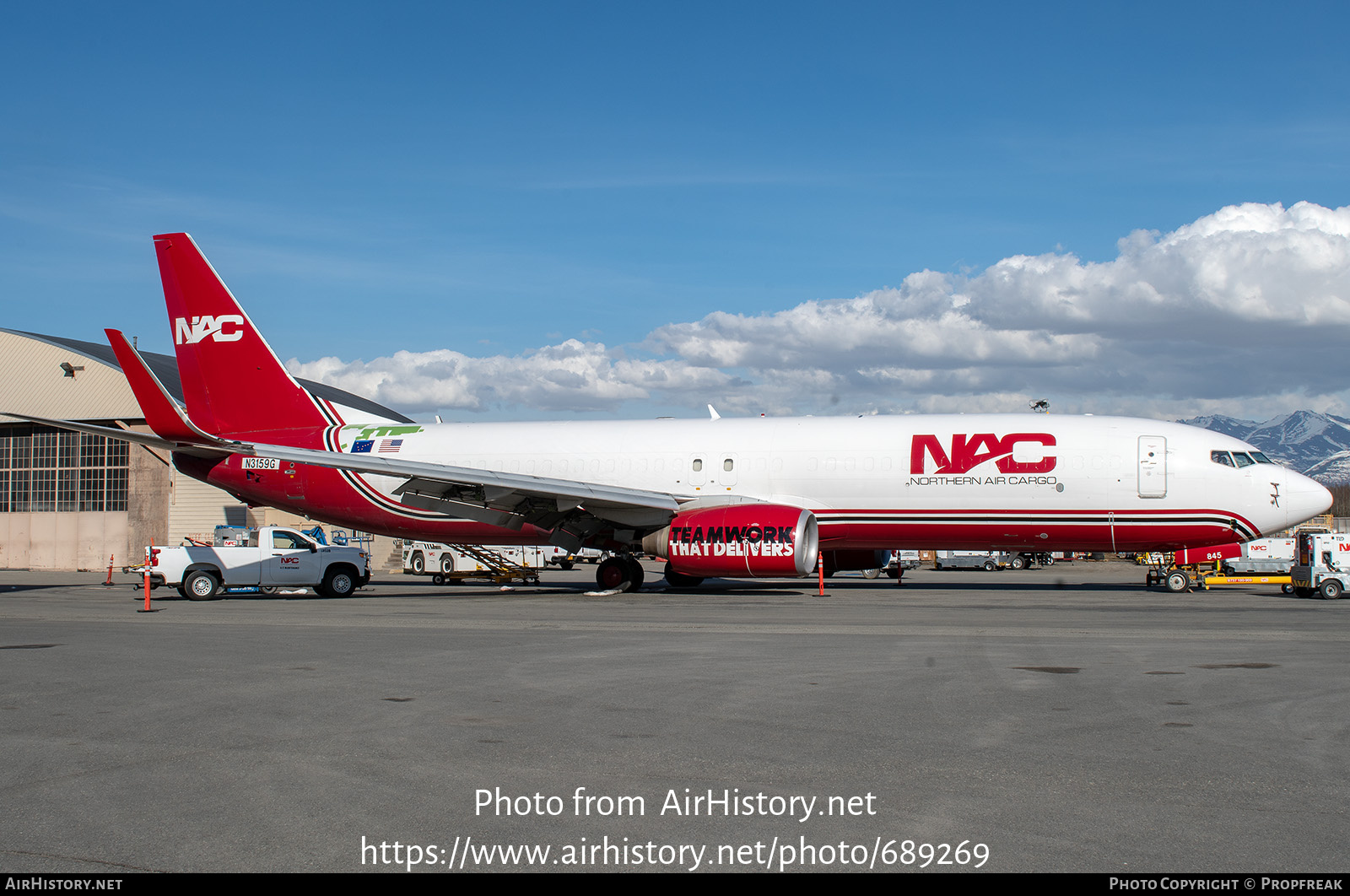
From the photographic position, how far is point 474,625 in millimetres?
17422

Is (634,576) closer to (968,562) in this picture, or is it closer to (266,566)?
(266,566)

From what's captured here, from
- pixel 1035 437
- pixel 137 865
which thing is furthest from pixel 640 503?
pixel 137 865

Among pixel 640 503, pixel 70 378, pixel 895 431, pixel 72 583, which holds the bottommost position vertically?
pixel 72 583

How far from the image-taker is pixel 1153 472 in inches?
947

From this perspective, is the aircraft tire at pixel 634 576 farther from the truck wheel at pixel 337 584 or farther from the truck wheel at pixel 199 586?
the truck wheel at pixel 199 586

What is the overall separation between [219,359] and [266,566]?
6.34 meters

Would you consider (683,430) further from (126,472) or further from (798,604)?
(126,472)

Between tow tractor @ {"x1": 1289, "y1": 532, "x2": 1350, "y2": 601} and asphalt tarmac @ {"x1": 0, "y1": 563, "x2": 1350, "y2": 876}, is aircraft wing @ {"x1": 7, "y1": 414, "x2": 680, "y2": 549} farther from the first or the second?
tow tractor @ {"x1": 1289, "y1": 532, "x2": 1350, "y2": 601}

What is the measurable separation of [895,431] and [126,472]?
40901 mm

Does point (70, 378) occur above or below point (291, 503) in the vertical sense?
above

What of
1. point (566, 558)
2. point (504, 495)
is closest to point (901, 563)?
point (566, 558)

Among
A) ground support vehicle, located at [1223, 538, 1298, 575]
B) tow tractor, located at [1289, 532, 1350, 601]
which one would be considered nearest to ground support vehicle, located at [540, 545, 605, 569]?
ground support vehicle, located at [1223, 538, 1298, 575]

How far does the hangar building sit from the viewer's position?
50.3 metres
